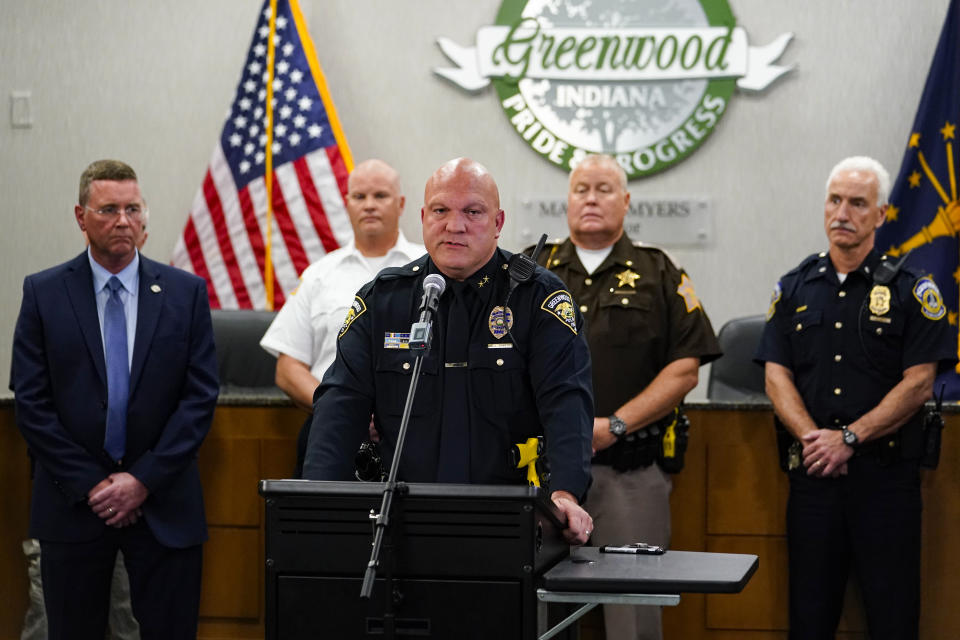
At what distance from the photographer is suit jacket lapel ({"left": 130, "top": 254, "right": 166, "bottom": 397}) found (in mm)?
3357

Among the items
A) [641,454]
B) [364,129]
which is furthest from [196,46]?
[641,454]

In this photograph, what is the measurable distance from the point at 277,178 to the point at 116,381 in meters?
2.45

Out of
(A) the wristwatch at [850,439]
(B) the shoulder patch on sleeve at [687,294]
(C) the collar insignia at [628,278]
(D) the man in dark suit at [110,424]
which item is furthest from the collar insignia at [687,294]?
(D) the man in dark suit at [110,424]

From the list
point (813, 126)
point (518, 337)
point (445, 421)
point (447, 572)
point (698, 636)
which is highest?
point (813, 126)

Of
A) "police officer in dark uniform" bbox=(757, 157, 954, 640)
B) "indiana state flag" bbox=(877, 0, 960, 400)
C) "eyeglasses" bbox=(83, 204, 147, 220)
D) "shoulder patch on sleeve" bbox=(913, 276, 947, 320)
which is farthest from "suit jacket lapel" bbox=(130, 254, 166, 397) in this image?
"indiana state flag" bbox=(877, 0, 960, 400)

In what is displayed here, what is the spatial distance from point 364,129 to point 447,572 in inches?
161

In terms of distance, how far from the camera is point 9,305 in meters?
6.10

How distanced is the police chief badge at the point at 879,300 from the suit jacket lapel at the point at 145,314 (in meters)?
2.20

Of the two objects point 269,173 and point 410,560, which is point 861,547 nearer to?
point 410,560

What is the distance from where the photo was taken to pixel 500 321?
2.55m

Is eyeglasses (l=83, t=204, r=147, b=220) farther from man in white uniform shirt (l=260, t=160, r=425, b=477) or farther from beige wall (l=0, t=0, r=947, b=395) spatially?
beige wall (l=0, t=0, r=947, b=395)

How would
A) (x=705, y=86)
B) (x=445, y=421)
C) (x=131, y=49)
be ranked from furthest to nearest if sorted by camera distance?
(x=131, y=49), (x=705, y=86), (x=445, y=421)

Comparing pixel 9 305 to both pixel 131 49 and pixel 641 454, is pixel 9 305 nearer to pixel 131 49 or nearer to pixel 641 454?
pixel 131 49

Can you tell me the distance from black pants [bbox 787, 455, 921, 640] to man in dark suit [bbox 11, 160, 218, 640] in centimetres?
185
